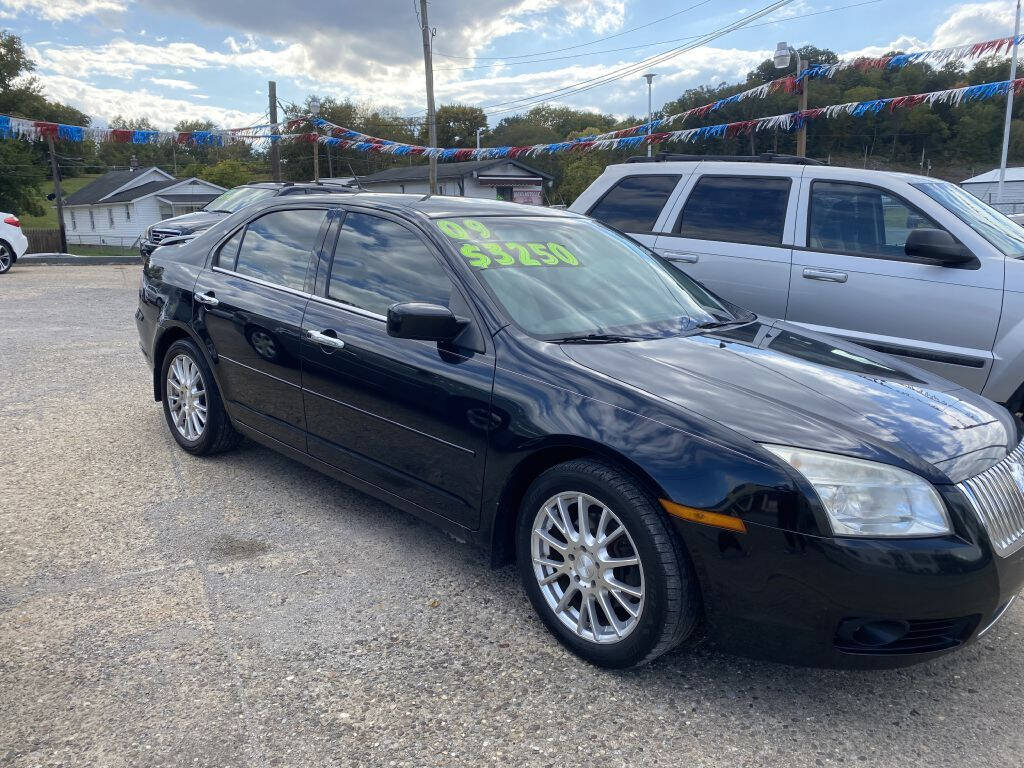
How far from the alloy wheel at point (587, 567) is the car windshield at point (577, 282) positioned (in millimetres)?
711

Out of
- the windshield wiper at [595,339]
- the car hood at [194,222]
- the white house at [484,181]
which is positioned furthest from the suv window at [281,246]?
the white house at [484,181]

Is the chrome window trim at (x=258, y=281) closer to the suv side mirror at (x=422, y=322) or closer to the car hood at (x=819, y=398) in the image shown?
the suv side mirror at (x=422, y=322)

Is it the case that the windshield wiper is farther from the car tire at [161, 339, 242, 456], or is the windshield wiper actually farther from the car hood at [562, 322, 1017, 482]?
the car tire at [161, 339, 242, 456]

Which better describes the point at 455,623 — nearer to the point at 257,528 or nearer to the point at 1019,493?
the point at 257,528

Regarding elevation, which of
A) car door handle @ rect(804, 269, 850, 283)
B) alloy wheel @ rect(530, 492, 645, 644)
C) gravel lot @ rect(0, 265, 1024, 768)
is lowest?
gravel lot @ rect(0, 265, 1024, 768)

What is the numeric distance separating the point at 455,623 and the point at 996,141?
62067 mm

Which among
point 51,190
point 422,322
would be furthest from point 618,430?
point 51,190

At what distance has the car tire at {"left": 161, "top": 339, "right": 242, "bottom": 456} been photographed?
4.58 metres

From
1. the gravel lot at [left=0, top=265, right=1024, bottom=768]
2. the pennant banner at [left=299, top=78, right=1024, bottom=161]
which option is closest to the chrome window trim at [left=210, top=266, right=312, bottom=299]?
the gravel lot at [left=0, top=265, right=1024, bottom=768]

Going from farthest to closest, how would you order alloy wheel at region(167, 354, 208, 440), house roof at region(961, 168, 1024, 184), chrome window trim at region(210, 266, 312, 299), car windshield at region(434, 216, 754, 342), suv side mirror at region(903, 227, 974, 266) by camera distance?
1. house roof at region(961, 168, 1024, 184)
2. suv side mirror at region(903, 227, 974, 266)
3. alloy wheel at region(167, 354, 208, 440)
4. chrome window trim at region(210, 266, 312, 299)
5. car windshield at region(434, 216, 754, 342)

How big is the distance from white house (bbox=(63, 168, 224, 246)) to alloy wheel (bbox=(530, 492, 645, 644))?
52.4 m

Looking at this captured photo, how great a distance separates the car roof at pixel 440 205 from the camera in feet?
12.4

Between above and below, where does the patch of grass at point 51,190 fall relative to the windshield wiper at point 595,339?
above

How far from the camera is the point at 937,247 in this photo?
15.8ft
